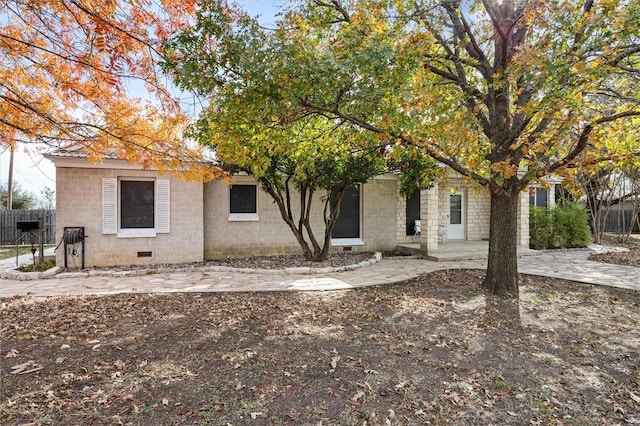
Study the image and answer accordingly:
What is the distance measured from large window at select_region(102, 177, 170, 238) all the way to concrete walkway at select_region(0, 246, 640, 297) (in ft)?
→ 5.93

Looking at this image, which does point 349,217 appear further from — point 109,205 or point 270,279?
point 109,205

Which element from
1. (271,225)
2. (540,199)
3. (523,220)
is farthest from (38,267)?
(540,199)

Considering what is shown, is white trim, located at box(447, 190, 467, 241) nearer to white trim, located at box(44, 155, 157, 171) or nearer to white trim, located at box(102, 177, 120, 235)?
white trim, located at box(44, 155, 157, 171)

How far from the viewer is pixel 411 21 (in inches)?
245

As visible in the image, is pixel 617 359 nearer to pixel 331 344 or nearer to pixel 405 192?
pixel 331 344

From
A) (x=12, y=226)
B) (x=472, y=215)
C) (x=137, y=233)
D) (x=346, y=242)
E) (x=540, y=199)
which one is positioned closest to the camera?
(x=137, y=233)

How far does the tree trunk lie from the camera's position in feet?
21.3

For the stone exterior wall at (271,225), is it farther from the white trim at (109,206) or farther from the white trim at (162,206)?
the white trim at (109,206)

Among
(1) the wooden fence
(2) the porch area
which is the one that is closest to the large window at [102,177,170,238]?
(2) the porch area

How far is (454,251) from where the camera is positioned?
11305 millimetres

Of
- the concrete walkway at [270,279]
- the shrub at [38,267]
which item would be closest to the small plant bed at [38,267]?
the shrub at [38,267]

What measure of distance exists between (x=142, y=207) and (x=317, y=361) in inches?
310

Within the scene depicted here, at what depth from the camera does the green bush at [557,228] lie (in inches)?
523

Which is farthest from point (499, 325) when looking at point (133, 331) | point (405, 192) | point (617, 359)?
point (405, 192)
